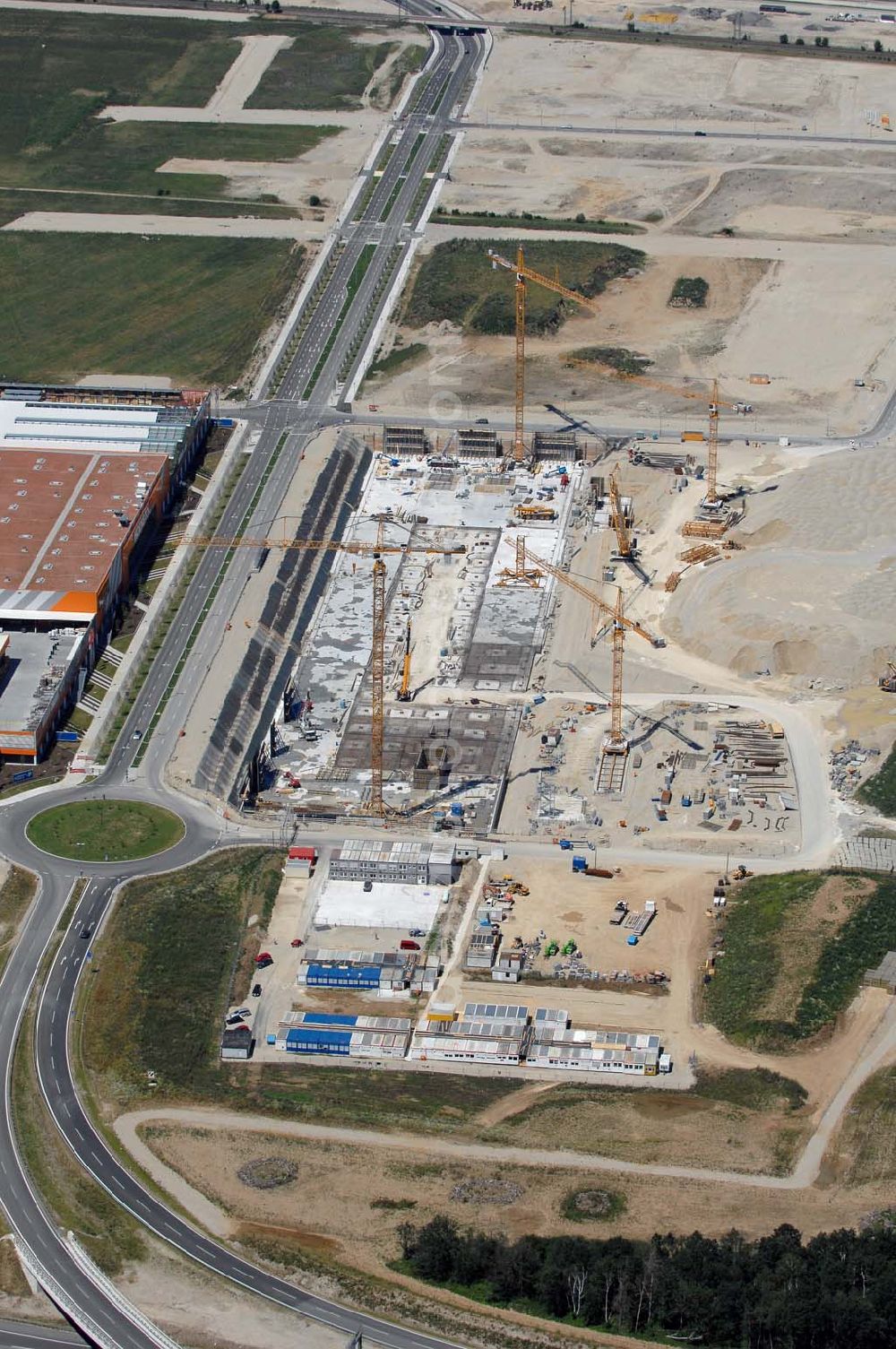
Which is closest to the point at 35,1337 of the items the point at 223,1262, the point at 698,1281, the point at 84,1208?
the point at 84,1208

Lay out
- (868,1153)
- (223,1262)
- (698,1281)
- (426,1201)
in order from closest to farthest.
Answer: (698,1281) < (223,1262) < (426,1201) < (868,1153)

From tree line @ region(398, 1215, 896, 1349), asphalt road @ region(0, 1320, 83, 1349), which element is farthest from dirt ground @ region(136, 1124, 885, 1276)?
asphalt road @ region(0, 1320, 83, 1349)

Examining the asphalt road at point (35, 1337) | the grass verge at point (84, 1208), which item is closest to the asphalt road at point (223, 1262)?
the grass verge at point (84, 1208)

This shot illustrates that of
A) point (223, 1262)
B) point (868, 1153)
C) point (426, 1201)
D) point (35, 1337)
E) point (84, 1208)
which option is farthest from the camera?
point (868, 1153)

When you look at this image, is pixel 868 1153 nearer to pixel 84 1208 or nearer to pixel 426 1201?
pixel 426 1201

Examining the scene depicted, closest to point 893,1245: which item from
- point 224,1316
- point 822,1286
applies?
point 822,1286

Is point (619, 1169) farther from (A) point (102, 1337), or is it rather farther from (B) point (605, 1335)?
(A) point (102, 1337)

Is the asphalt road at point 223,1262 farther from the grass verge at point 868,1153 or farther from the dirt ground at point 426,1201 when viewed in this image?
the grass verge at point 868,1153

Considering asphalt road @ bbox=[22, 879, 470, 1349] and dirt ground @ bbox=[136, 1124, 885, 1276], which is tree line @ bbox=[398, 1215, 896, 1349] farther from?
asphalt road @ bbox=[22, 879, 470, 1349]

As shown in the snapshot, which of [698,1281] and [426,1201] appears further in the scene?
[426,1201]
